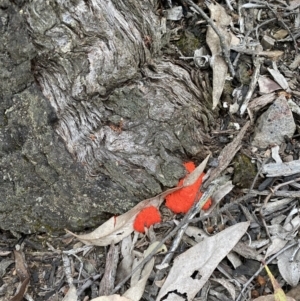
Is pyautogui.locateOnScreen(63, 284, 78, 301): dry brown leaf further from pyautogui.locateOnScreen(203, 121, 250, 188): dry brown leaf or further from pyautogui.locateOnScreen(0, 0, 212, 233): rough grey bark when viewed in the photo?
pyautogui.locateOnScreen(203, 121, 250, 188): dry brown leaf

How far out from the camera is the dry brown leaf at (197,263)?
87.8 inches

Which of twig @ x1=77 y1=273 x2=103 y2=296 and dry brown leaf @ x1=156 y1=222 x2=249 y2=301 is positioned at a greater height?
twig @ x1=77 y1=273 x2=103 y2=296

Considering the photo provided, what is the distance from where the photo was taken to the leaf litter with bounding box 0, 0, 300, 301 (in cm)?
225

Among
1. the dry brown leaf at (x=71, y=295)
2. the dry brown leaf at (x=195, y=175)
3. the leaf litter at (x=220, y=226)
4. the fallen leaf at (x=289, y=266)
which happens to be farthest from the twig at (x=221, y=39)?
the dry brown leaf at (x=71, y=295)

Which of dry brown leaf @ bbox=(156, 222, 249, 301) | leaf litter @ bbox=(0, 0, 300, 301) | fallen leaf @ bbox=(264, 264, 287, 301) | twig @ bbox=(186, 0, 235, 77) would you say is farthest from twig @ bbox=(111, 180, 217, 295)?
twig @ bbox=(186, 0, 235, 77)

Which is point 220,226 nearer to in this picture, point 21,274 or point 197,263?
point 197,263

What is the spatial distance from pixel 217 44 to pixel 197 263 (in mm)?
1220

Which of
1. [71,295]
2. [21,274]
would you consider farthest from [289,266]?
[21,274]

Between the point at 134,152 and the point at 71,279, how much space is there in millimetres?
770

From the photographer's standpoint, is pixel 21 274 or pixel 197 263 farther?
pixel 21 274

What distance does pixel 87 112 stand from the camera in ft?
7.36

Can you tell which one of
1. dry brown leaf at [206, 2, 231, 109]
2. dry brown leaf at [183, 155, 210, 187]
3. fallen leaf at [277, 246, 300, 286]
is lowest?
fallen leaf at [277, 246, 300, 286]

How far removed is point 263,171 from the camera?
239 cm

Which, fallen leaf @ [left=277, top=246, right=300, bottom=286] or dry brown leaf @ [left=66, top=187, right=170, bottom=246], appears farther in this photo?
dry brown leaf @ [left=66, top=187, right=170, bottom=246]
